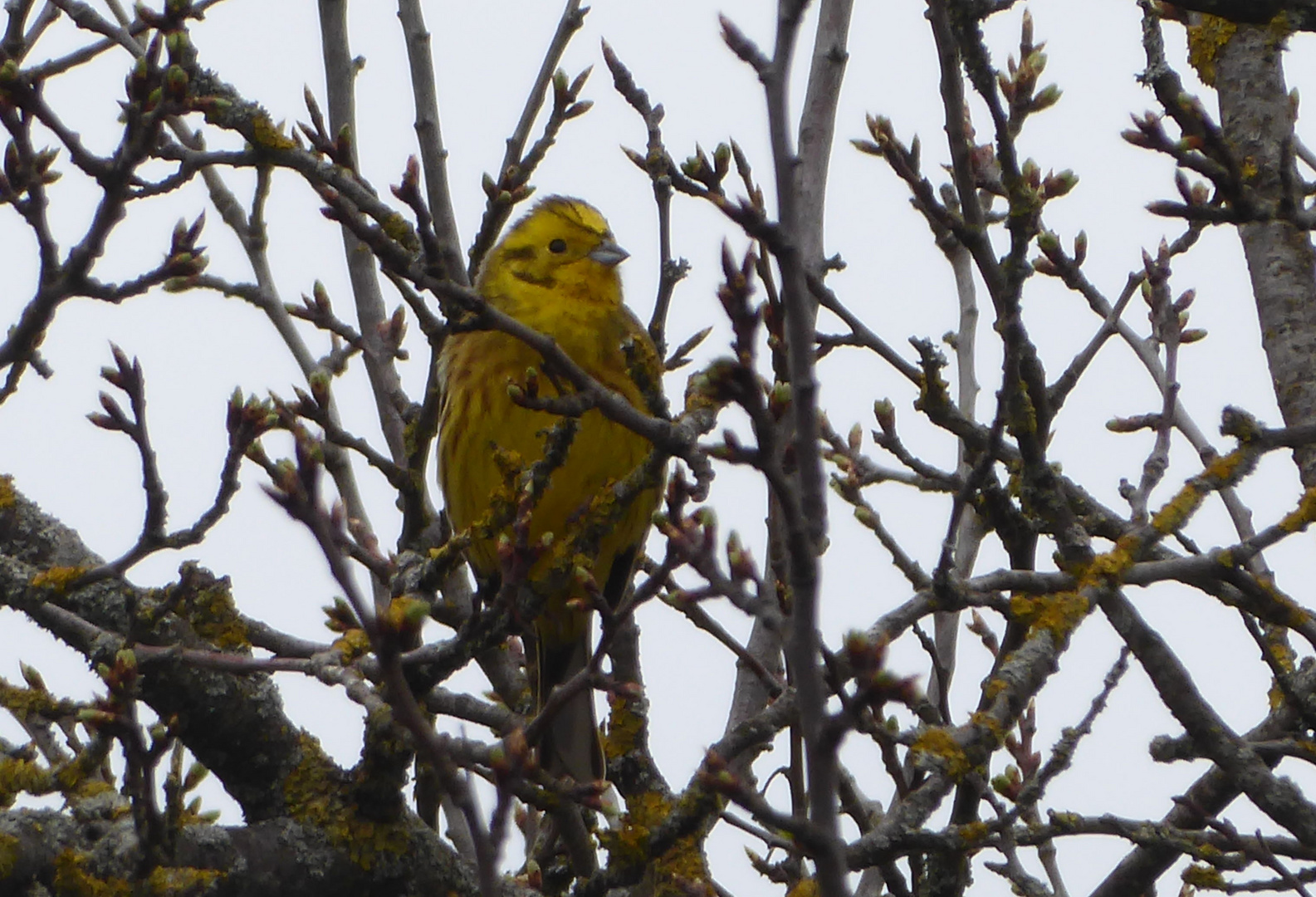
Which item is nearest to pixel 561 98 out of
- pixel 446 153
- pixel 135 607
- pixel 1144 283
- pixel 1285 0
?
pixel 446 153

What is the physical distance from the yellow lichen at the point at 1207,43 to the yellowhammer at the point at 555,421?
164cm

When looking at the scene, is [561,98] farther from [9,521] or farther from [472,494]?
[9,521]

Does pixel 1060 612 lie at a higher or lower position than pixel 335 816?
higher

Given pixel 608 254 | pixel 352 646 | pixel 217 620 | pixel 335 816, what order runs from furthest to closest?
pixel 608 254 → pixel 217 620 → pixel 335 816 → pixel 352 646

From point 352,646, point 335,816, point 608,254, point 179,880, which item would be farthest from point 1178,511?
point 608,254

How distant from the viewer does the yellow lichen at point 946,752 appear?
2.51 metres

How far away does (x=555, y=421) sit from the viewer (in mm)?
4414

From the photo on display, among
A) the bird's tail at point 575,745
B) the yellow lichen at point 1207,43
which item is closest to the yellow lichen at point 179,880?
→ the bird's tail at point 575,745

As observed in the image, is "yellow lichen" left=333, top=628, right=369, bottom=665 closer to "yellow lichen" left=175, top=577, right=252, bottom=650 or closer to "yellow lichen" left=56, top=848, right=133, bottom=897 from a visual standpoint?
"yellow lichen" left=56, top=848, right=133, bottom=897

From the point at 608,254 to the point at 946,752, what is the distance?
2860 millimetres

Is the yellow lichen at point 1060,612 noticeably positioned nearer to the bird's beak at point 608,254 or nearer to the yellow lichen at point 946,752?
the yellow lichen at point 946,752

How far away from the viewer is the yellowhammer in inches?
178

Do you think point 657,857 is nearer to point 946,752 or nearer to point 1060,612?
point 946,752

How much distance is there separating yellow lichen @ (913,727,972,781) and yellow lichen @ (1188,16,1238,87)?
7.64 feet
